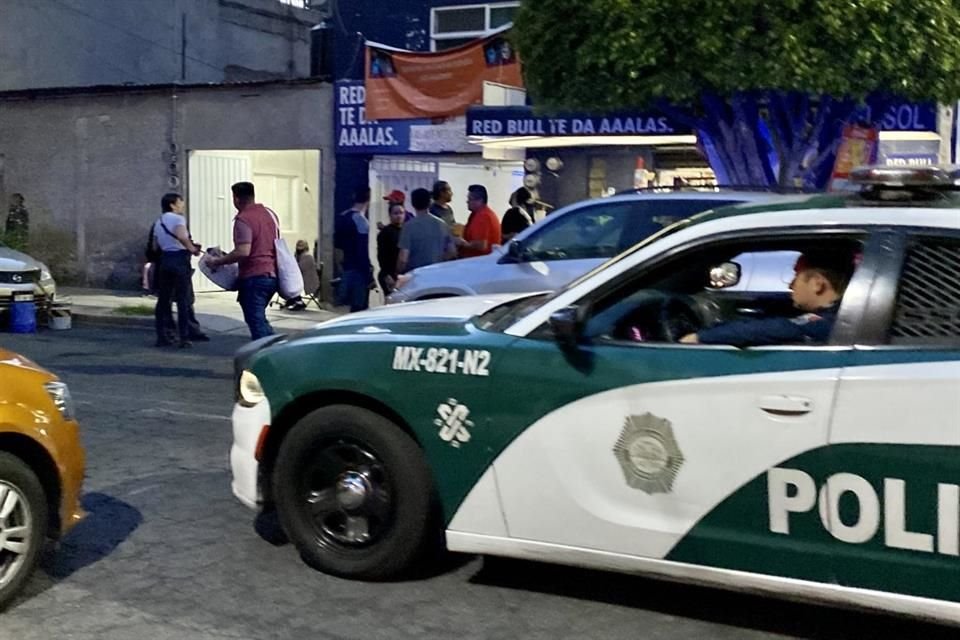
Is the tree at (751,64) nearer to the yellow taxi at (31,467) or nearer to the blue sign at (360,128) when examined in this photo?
the blue sign at (360,128)

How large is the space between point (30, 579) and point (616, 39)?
8.19 m

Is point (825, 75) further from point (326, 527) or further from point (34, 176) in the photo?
point (34, 176)

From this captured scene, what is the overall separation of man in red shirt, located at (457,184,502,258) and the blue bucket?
215 inches

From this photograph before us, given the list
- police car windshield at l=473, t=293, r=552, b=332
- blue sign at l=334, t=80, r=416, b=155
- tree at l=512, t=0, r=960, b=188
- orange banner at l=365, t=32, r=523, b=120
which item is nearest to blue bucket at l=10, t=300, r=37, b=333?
blue sign at l=334, t=80, r=416, b=155

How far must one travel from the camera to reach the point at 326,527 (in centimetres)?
550

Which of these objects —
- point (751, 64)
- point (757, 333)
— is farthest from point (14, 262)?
point (757, 333)

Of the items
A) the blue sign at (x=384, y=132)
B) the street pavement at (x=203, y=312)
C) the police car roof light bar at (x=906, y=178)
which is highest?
the blue sign at (x=384, y=132)

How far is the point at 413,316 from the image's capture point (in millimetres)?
5633

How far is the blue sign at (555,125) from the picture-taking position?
15320 millimetres

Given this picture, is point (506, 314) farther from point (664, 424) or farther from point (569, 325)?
point (664, 424)

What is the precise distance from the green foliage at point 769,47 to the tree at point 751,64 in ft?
0.04

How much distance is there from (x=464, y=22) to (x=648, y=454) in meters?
14.3

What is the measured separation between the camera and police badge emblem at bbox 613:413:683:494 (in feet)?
15.3

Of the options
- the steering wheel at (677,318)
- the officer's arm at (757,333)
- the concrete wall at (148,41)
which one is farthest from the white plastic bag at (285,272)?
the concrete wall at (148,41)
